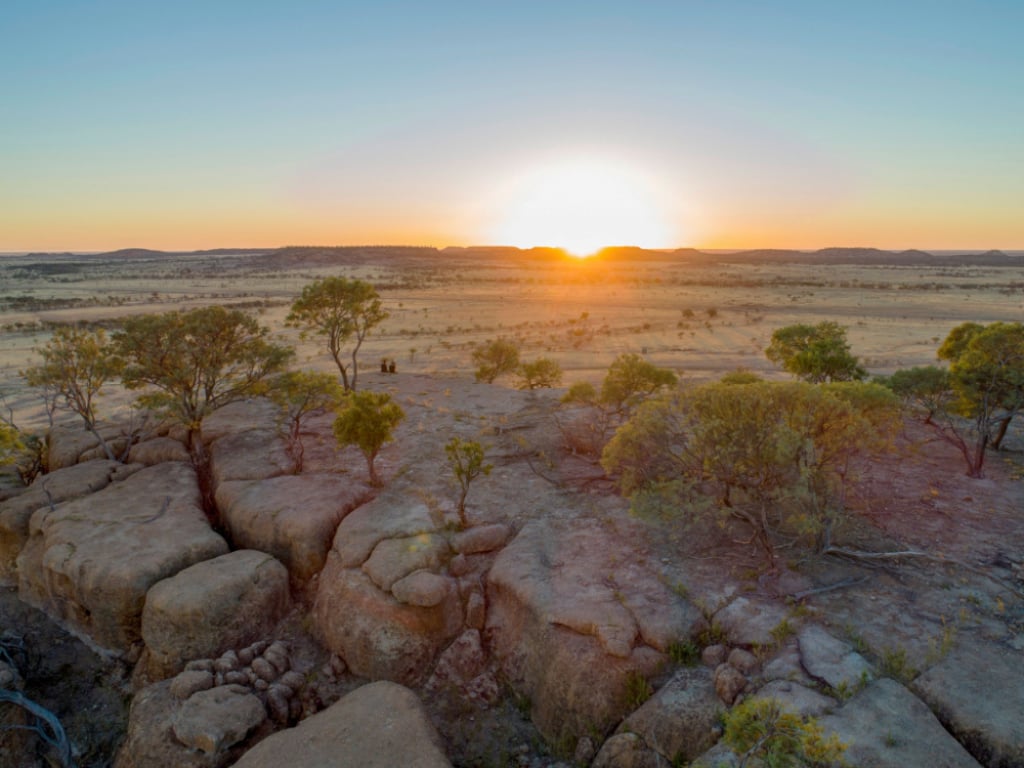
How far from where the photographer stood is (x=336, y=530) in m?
15.7

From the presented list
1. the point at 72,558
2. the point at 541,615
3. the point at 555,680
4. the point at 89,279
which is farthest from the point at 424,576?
the point at 89,279

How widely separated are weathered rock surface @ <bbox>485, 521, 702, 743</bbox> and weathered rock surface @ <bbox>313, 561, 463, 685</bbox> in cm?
111

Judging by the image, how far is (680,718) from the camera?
9.88 meters

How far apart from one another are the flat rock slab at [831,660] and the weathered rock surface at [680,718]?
1744mm

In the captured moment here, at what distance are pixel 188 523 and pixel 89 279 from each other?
120 meters

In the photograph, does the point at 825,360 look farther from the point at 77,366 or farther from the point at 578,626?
the point at 77,366

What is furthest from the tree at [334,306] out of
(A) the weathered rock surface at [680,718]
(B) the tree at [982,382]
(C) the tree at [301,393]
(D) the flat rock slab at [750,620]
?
(B) the tree at [982,382]

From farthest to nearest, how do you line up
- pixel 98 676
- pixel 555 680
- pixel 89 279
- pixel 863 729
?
pixel 89 279, pixel 98 676, pixel 555 680, pixel 863 729

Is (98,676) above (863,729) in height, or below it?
below

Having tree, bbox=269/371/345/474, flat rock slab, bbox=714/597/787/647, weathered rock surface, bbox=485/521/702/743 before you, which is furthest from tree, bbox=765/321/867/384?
tree, bbox=269/371/345/474

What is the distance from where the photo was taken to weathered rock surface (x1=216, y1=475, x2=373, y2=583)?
15266 mm

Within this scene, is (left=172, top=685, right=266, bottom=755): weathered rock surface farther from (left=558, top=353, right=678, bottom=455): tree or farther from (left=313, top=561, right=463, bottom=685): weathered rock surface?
(left=558, top=353, right=678, bottom=455): tree

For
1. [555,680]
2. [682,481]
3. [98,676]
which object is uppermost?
[682,481]

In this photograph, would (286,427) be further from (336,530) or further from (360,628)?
(360,628)
